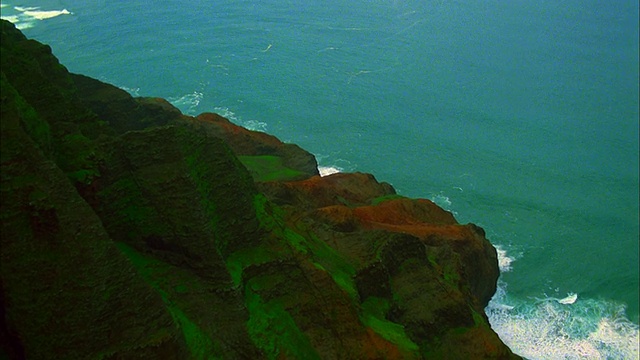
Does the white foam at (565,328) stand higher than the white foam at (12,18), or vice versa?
the white foam at (12,18)

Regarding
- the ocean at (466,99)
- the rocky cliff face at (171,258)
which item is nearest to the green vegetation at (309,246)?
the rocky cliff face at (171,258)

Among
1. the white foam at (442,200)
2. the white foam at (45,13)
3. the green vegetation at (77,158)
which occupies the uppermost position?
the green vegetation at (77,158)

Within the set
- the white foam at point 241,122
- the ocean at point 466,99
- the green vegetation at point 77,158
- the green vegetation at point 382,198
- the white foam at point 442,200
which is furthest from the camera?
the white foam at point 241,122

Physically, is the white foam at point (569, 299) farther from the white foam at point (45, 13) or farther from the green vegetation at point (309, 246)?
the white foam at point (45, 13)

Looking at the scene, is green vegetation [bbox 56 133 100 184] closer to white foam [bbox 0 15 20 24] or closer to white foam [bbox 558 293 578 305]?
white foam [bbox 558 293 578 305]

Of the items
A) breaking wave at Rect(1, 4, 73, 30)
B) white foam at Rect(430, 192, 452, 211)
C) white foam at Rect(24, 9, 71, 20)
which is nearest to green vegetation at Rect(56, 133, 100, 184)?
white foam at Rect(430, 192, 452, 211)

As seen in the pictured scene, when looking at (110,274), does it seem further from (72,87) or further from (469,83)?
(469,83)

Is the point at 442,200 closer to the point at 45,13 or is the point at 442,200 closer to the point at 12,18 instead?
the point at 45,13
